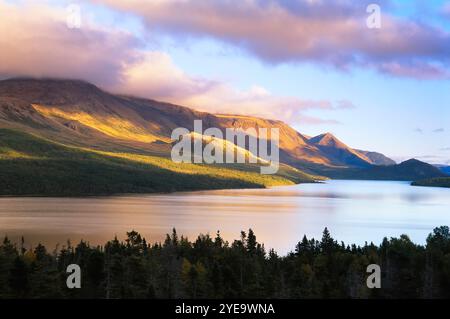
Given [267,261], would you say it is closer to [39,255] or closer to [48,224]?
[39,255]

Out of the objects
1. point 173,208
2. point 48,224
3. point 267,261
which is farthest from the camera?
point 173,208

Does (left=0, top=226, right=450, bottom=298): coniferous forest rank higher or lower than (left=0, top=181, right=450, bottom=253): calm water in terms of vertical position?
lower

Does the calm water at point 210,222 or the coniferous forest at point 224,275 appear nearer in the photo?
the coniferous forest at point 224,275

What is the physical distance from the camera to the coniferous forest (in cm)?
5825

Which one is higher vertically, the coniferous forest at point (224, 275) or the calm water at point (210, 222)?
the calm water at point (210, 222)

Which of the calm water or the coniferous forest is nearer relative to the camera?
the coniferous forest

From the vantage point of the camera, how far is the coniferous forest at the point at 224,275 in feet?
191

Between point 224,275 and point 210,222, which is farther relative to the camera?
point 210,222

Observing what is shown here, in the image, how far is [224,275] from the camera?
6350 centimetres

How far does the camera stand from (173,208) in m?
197

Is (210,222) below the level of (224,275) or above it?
above
